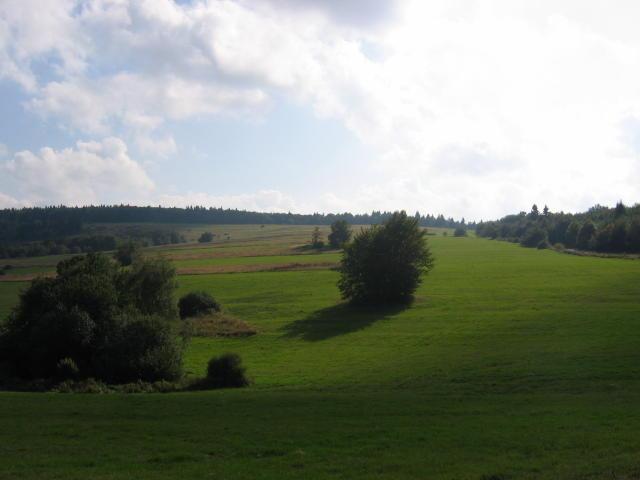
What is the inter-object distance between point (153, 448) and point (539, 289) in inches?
2640

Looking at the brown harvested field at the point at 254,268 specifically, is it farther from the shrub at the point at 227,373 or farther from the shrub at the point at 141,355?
the shrub at the point at 227,373

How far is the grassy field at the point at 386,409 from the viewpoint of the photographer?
1642cm

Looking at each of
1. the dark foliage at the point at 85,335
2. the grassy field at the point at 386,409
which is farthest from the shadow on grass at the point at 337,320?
the dark foliage at the point at 85,335

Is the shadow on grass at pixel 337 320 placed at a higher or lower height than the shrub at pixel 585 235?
lower

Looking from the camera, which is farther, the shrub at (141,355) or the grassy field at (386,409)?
the shrub at (141,355)

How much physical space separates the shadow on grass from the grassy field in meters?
0.48

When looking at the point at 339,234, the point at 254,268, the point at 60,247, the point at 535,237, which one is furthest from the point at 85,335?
the point at 535,237

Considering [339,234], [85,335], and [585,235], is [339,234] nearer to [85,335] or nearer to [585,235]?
[585,235]

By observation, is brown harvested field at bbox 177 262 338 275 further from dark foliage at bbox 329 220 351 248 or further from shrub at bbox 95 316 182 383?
shrub at bbox 95 316 182 383

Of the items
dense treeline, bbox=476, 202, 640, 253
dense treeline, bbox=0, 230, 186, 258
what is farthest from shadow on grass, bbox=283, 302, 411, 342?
dense treeline, bbox=0, 230, 186, 258

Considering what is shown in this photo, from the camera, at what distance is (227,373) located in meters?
35.7

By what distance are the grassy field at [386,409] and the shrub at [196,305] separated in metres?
8.07

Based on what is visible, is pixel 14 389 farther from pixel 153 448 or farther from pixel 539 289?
pixel 539 289

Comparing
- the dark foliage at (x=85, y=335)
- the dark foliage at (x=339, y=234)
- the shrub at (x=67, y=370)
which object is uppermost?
the dark foliage at (x=339, y=234)
